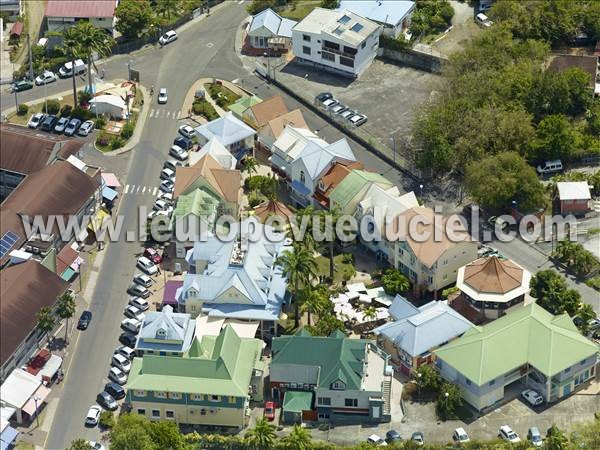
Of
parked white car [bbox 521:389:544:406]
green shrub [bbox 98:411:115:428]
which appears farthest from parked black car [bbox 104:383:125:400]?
parked white car [bbox 521:389:544:406]

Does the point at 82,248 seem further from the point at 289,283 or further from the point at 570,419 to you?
the point at 570,419

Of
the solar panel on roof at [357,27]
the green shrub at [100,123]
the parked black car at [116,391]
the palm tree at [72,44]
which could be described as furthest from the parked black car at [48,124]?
the parked black car at [116,391]

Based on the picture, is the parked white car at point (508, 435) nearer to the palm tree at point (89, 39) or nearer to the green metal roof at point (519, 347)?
the green metal roof at point (519, 347)

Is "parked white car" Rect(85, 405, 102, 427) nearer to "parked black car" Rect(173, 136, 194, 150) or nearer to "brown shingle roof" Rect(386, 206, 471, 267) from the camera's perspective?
"brown shingle roof" Rect(386, 206, 471, 267)

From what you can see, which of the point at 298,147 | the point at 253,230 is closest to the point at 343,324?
the point at 253,230

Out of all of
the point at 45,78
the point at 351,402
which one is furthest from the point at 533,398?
the point at 45,78

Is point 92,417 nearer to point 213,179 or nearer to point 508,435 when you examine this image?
point 213,179
